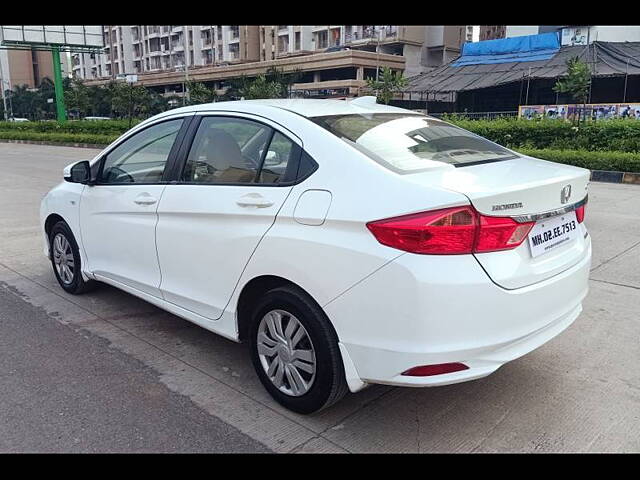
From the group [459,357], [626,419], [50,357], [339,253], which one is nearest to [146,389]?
[50,357]

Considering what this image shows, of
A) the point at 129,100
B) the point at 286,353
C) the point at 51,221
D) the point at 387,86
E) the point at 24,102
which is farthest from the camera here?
the point at 24,102

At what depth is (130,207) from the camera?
3967 mm

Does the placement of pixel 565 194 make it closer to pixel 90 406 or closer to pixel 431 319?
pixel 431 319

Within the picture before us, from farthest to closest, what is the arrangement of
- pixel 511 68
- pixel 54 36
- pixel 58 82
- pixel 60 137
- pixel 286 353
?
pixel 511 68 < pixel 58 82 < pixel 54 36 < pixel 60 137 < pixel 286 353

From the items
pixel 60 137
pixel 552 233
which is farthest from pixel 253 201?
pixel 60 137

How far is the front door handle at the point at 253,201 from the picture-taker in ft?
9.89

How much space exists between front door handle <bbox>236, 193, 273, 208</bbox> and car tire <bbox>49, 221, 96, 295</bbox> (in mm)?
2222

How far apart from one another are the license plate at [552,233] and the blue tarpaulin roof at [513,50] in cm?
3886

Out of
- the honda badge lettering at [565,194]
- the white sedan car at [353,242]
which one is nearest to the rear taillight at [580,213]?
the white sedan car at [353,242]

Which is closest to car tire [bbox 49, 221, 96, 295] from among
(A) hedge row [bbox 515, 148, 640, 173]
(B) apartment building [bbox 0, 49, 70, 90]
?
(A) hedge row [bbox 515, 148, 640, 173]

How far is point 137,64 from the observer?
9494 cm

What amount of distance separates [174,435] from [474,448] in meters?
1.46

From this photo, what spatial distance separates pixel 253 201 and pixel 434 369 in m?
1.28
